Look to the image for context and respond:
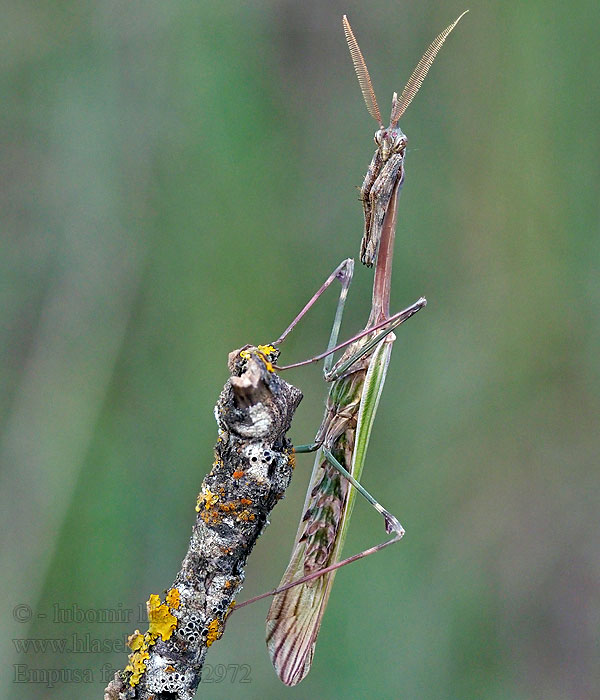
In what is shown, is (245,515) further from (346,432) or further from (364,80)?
(364,80)

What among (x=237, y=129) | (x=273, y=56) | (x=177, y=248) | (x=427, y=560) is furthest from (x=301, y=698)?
(x=273, y=56)

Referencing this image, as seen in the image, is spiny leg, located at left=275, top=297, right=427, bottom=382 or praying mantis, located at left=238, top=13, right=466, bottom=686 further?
spiny leg, located at left=275, top=297, right=427, bottom=382

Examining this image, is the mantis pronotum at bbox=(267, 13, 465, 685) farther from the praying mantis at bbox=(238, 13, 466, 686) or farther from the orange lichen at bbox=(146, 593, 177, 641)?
the orange lichen at bbox=(146, 593, 177, 641)

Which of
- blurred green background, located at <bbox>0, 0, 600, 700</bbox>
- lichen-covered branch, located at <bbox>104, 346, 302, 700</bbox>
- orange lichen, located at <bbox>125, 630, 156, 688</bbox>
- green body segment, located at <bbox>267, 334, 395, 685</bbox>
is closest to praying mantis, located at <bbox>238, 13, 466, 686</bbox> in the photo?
green body segment, located at <bbox>267, 334, 395, 685</bbox>

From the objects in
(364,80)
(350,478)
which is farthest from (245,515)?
(364,80)

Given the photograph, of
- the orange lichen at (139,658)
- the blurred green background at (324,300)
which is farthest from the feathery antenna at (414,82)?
the orange lichen at (139,658)

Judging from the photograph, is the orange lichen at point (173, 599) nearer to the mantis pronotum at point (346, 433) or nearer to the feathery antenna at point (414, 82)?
the mantis pronotum at point (346, 433)

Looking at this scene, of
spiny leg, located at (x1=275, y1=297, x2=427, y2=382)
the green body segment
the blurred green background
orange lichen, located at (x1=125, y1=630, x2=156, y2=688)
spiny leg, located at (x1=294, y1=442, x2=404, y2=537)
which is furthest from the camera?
the blurred green background
